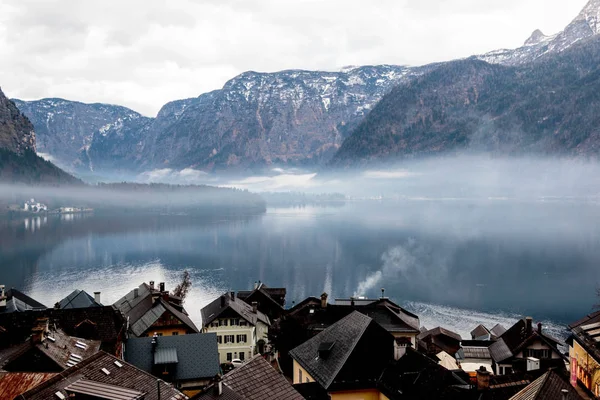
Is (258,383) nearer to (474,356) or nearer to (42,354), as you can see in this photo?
(42,354)

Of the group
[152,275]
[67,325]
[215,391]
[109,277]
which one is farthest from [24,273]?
[215,391]

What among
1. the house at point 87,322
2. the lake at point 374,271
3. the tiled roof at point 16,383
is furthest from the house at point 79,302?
the tiled roof at point 16,383

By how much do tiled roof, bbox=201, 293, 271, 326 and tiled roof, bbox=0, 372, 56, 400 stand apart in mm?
32899

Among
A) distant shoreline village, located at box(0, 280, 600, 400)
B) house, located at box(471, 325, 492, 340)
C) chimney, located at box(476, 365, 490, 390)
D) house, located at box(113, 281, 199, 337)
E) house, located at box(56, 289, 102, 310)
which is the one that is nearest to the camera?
distant shoreline village, located at box(0, 280, 600, 400)

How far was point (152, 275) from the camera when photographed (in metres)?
128

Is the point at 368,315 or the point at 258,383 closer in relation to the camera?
the point at 258,383

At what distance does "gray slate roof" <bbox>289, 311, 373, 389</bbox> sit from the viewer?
26359 mm

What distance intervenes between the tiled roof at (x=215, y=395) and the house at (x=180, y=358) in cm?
1402

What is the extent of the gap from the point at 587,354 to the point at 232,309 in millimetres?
35488

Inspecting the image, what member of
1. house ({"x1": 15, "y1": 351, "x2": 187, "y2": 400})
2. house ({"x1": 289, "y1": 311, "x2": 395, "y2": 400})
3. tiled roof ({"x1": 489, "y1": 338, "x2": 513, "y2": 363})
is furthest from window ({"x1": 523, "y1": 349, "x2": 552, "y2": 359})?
house ({"x1": 15, "y1": 351, "x2": 187, "y2": 400})

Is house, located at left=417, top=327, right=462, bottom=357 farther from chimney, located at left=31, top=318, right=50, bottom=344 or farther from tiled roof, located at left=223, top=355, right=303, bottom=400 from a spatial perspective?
chimney, located at left=31, top=318, right=50, bottom=344

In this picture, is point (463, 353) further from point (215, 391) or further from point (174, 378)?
point (215, 391)

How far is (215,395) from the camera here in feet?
58.5

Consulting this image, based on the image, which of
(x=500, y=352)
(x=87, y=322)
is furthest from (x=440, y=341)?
(x=87, y=322)
